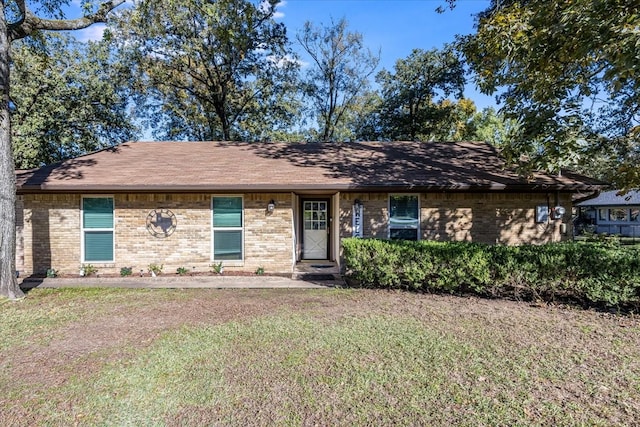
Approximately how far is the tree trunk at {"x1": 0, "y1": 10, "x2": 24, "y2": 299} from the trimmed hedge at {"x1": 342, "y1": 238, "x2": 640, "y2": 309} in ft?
22.3

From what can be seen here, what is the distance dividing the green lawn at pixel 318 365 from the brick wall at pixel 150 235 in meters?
2.94

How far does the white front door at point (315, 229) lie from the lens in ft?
37.4

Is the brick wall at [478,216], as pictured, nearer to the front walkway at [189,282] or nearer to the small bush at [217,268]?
the front walkway at [189,282]

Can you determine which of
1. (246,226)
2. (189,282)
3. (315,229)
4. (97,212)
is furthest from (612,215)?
(97,212)

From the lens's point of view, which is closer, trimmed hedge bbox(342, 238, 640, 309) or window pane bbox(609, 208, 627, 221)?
trimmed hedge bbox(342, 238, 640, 309)

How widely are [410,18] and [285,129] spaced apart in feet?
34.1

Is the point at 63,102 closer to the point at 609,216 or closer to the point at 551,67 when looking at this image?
the point at 551,67

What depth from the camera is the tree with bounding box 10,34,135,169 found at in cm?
1477

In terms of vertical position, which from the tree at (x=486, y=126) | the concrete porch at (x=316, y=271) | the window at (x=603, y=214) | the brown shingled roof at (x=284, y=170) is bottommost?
the concrete porch at (x=316, y=271)

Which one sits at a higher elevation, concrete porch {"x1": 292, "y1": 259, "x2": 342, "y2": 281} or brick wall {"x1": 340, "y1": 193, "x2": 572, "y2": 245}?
brick wall {"x1": 340, "y1": 193, "x2": 572, "y2": 245}

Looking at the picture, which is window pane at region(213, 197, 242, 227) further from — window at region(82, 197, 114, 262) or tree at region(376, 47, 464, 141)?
tree at region(376, 47, 464, 141)

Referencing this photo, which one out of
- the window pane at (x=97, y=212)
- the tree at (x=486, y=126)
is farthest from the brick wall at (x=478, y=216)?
the tree at (x=486, y=126)

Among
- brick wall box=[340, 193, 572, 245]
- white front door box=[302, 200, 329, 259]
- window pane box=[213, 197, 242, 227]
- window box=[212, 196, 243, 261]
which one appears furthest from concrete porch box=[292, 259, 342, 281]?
window pane box=[213, 197, 242, 227]

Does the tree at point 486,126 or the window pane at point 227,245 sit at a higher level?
the tree at point 486,126
